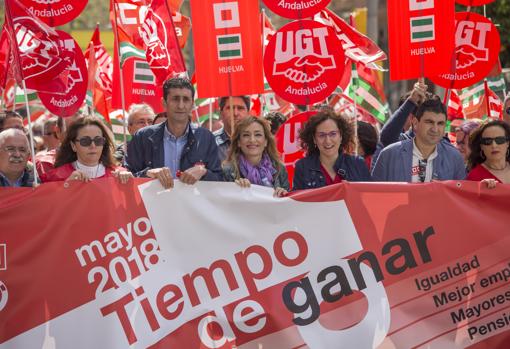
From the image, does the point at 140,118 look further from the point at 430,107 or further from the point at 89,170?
the point at 430,107

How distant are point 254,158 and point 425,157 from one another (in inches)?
51.9

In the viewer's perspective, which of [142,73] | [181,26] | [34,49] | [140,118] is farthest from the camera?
[181,26]

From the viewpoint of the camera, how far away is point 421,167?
25.6ft

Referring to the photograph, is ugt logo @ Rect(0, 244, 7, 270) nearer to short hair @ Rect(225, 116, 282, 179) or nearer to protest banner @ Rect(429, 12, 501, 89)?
short hair @ Rect(225, 116, 282, 179)

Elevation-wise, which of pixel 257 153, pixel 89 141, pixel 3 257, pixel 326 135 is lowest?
pixel 3 257

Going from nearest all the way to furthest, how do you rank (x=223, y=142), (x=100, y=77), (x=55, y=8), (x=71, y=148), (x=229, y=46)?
(x=71, y=148) < (x=55, y=8) < (x=229, y=46) < (x=223, y=142) < (x=100, y=77)

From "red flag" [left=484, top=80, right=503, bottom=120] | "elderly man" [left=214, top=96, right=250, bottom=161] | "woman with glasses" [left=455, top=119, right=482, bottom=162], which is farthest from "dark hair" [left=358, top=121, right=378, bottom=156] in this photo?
"red flag" [left=484, top=80, right=503, bottom=120]

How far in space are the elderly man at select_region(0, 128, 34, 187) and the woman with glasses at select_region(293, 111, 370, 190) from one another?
2.03 meters

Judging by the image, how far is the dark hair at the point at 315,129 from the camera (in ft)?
25.7

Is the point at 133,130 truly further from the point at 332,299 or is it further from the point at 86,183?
the point at 332,299

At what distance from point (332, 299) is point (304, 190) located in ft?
2.66

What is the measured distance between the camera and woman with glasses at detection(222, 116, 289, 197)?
25.1ft

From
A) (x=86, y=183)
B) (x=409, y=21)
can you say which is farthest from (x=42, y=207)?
(x=409, y=21)

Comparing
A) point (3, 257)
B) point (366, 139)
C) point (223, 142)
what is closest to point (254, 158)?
point (223, 142)
